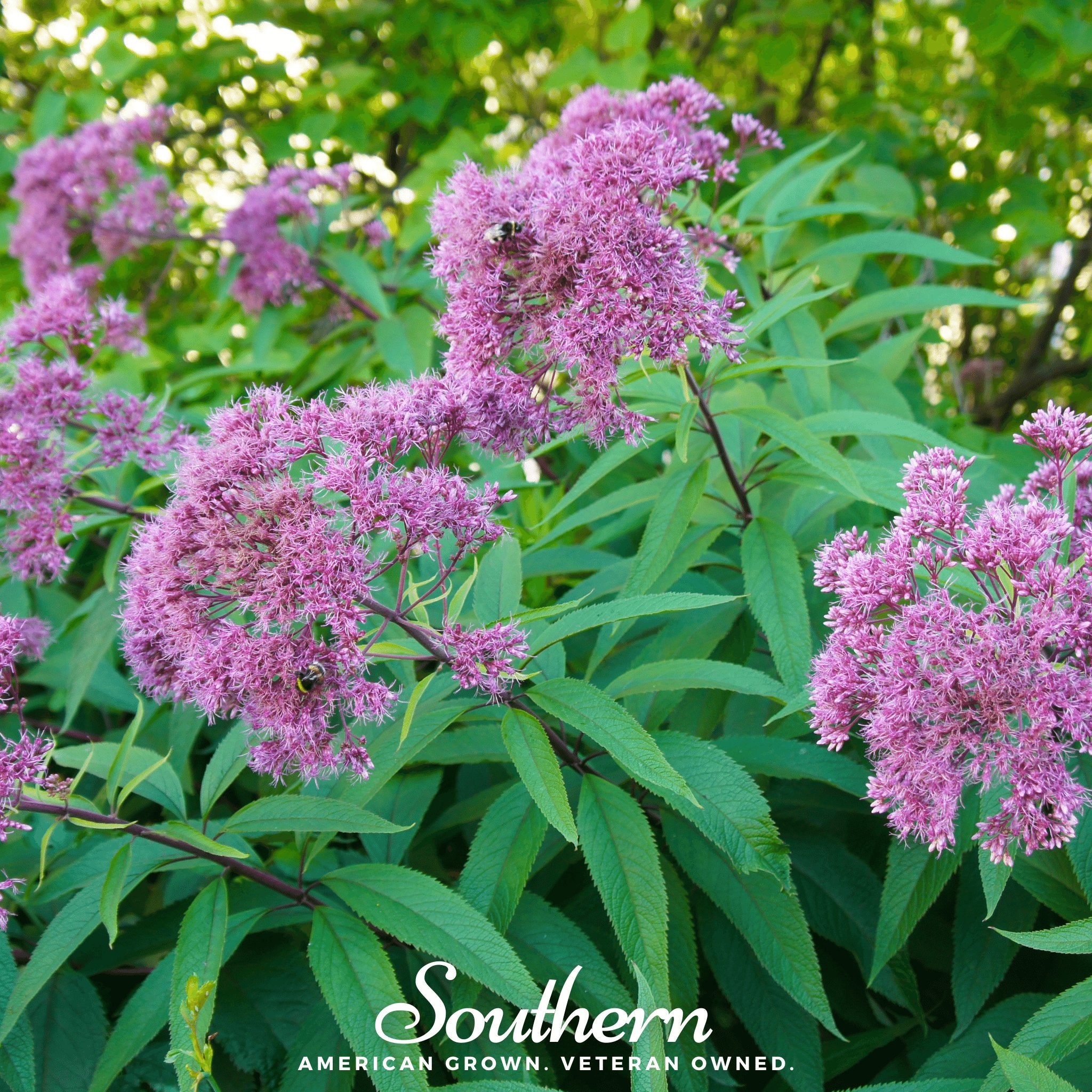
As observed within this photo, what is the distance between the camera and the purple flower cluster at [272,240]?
3.88 metres

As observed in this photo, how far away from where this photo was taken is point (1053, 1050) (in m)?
1.46

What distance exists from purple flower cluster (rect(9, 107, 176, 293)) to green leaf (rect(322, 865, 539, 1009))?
352 cm

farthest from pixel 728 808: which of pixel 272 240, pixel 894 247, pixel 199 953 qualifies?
pixel 272 240

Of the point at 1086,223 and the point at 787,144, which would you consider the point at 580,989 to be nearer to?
the point at 787,144

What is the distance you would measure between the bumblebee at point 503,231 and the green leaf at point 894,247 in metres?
1.27

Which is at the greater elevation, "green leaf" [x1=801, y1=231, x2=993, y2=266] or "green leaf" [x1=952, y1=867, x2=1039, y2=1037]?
"green leaf" [x1=801, y1=231, x2=993, y2=266]

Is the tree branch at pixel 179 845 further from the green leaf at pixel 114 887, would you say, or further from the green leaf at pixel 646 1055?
the green leaf at pixel 646 1055

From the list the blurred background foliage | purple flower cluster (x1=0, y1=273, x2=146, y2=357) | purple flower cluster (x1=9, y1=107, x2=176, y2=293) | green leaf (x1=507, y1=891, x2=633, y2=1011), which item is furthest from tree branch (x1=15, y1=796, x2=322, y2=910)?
purple flower cluster (x1=9, y1=107, x2=176, y2=293)

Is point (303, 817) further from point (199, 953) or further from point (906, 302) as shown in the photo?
point (906, 302)

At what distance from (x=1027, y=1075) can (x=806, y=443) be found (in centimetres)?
113

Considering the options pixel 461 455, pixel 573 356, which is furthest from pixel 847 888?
pixel 461 455

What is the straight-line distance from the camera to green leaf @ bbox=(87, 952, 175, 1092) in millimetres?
1803

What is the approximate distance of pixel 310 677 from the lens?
5.32 feet

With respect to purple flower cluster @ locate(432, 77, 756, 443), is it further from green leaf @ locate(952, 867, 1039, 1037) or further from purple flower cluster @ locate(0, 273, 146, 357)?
purple flower cluster @ locate(0, 273, 146, 357)
